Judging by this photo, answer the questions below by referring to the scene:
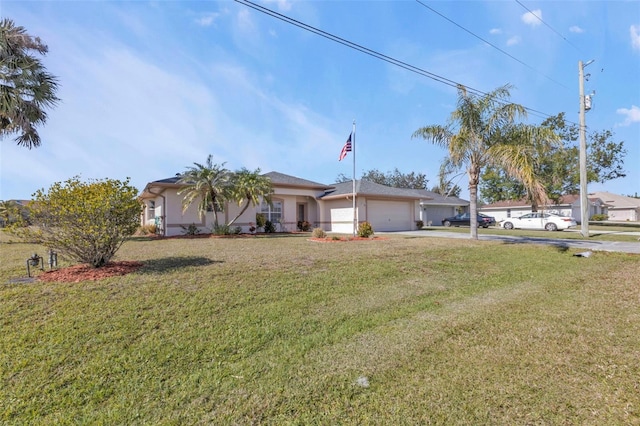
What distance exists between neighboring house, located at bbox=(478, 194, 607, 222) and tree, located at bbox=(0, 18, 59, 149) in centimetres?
4296

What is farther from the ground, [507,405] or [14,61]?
[14,61]

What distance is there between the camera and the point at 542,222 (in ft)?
79.4

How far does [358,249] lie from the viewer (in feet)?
35.7

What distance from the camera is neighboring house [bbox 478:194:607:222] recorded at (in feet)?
132

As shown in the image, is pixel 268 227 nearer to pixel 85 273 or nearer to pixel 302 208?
pixel 302 208

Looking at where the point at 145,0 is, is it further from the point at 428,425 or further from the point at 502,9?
the point at 502,9

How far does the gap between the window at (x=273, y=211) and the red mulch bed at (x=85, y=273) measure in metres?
15.2

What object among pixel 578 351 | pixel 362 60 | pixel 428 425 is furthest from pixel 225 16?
pixel 578 351

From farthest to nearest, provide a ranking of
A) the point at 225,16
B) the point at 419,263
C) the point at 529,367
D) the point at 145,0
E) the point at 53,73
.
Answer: the point at 53,73 → the point at 419,263 → the point at 225,16 → the point at 145,0 → the point at 529,367

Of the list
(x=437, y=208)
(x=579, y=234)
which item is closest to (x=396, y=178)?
(x=437, y=208)

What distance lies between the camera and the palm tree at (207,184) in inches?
658

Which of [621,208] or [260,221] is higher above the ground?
[621,208]

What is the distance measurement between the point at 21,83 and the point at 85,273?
966 cm

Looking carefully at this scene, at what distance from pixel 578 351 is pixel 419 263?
16.7 feet
